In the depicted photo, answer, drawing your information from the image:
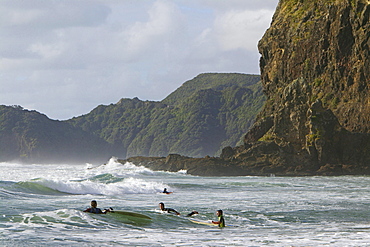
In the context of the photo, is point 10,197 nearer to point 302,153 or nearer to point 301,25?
point 302,153

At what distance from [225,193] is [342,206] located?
38.8 ft

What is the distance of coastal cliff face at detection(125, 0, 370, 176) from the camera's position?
77688 millimetres

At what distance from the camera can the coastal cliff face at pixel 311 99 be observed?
255 feet

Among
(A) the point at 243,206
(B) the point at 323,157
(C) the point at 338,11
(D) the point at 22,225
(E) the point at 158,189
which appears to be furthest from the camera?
(C) the point at 338,11

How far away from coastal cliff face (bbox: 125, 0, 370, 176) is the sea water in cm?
3296

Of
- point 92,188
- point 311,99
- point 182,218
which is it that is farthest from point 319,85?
point 182,218

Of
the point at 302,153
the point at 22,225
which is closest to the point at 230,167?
the point at 302,153

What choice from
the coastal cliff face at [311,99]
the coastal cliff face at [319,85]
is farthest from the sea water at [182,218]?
the coastal cliff face at [319,85]

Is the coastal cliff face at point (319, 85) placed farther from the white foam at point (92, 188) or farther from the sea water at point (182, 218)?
the white foam at point (92, 188)

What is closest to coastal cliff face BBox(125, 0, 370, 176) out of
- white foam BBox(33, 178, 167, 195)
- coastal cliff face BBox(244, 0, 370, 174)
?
coastal cliff face BBox(244, 0, 370, 174)

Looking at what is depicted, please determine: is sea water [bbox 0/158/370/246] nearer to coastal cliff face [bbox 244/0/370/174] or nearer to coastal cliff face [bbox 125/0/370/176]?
coastal cliff face [bbox 125/0/370/176]

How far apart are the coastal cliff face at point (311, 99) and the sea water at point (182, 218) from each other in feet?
108

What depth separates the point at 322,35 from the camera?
3740 inches

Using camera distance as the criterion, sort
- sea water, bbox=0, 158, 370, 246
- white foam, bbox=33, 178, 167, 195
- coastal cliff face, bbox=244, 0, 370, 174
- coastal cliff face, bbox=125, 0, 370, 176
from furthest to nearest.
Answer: coastal cliff face, bbox=244, 0, 370, 174 < coastal cliff face, bbox=125, 0, 370, 176 < white foam, bbox=33, 178, 167, 195 < sea water, bbox=0, 158, 370, 246
